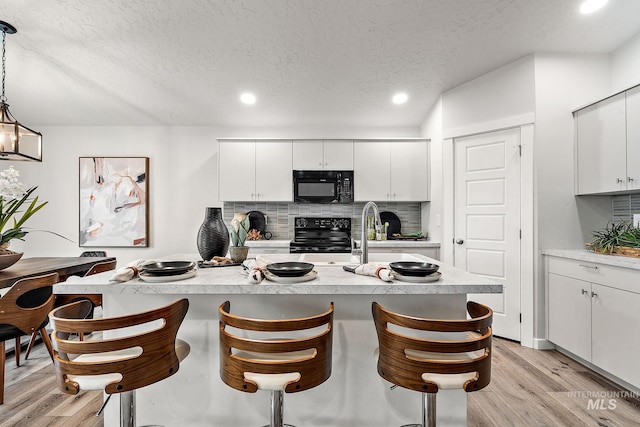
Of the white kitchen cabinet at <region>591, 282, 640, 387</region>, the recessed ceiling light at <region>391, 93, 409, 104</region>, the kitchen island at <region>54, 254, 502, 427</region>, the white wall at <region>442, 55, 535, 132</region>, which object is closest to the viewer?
the kitchen island at <region>54, 254, 502, 427</region>

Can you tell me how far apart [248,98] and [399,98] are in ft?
6.01

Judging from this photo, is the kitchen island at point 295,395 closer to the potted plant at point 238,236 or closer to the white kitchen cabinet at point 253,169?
the potted plant at point 238,236

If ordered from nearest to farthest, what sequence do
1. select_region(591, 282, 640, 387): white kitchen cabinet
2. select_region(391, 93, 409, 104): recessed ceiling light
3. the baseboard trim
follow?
select_region(591, 282, 640, 387): white kitchen cabinet < the baseboard trim < select_region(391, 93, 409, 104): recessed ceiling light

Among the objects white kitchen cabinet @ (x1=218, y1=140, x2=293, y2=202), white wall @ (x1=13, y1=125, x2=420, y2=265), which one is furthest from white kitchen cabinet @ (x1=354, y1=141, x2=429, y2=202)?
white kitchen cabinet @ (x1=218, y1=140, x2=293, y2=202)

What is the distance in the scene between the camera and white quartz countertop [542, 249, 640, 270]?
1.93m

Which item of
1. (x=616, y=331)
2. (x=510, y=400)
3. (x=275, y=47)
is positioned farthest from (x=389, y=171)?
(x=510, y=400)

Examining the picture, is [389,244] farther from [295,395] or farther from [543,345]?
[295,395]

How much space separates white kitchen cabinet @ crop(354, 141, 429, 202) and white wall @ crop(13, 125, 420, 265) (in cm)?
48

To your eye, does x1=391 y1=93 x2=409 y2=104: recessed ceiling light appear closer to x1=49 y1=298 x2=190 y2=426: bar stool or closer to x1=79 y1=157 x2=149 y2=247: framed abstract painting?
x1=49 y1=298 x2=190 y2=426: bar stool

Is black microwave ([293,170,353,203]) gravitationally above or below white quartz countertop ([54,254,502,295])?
above

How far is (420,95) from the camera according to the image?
3496mm

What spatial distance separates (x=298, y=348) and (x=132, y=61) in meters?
3.12

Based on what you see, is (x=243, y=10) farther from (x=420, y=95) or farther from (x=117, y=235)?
(x=117, y=235)

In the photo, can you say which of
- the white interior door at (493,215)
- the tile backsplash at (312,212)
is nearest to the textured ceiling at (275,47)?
the white interior door at (493,215)
